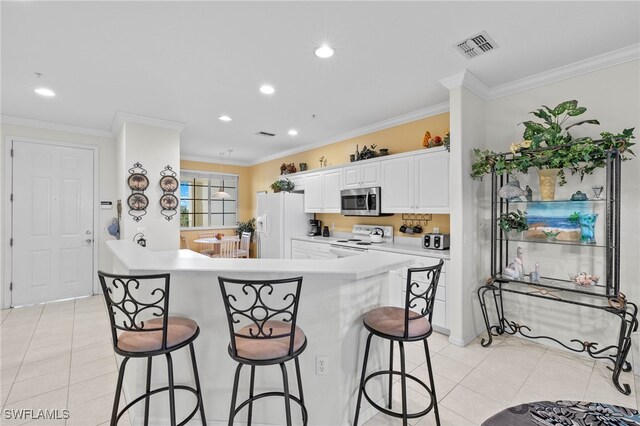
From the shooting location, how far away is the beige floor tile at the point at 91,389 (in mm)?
2189

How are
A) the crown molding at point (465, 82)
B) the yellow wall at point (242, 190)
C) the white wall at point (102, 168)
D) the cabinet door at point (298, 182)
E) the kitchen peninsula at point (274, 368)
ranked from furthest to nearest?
the yellow wall at point (242, 190) → the cabinet door at point (298, 182) → the white wall at point (102, 168) → the crown molding at point (465, 82) → the kitchen peninsula at point (274, 368)

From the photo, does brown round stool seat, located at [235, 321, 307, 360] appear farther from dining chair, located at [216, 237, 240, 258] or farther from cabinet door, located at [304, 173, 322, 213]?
Answer: dining chair, located at [216, 237, 240, 258]

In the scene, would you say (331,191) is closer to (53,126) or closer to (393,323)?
(393,323)

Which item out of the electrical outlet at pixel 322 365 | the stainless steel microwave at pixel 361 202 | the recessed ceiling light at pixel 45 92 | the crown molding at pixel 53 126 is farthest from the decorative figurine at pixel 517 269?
the crown molding at pixel 53 126

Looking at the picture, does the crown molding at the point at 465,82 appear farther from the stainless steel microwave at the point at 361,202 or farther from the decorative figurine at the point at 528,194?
the stainless steel microwave at the point at 361,202

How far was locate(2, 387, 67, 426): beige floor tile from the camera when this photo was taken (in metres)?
1.95

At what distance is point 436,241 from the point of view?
354 centimetres

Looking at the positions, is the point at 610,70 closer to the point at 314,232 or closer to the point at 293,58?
the point at 293,58

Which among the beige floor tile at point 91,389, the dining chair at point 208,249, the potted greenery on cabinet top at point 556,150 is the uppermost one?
the potted greenery on cabinet top at point 556,150

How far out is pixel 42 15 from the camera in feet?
6.61

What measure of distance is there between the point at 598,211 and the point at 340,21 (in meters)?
2.80

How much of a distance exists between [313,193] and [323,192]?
0.28 metres

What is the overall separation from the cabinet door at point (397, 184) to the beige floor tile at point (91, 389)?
137 inches

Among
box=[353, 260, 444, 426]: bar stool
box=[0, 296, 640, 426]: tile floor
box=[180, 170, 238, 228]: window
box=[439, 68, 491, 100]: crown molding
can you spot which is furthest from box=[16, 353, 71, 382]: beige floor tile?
box=[439, 68, 491, 100]: crown molding
